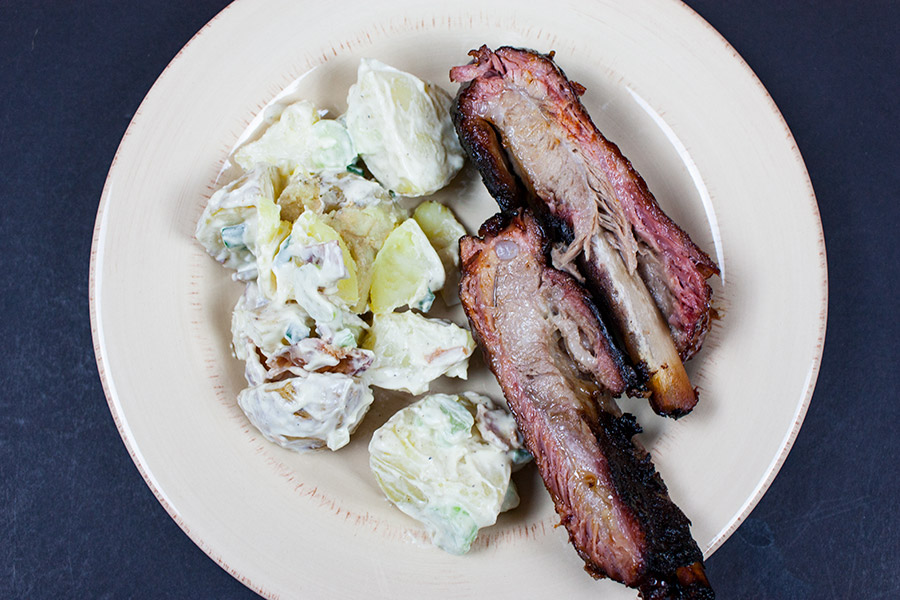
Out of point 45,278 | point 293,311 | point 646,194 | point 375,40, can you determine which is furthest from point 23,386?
point 646,194

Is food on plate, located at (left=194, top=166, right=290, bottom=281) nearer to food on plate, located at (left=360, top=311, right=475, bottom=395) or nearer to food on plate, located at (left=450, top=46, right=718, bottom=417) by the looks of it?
food on plate, located at (left=360, top=311, right=475, bottom=395)

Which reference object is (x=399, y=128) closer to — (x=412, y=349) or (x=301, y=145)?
(x=301, y=145)

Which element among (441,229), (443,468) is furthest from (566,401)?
(441,229)

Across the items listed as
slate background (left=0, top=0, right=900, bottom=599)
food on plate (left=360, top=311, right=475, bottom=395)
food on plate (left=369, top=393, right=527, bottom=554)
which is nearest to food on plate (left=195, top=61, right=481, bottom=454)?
food on plate (left=360, top=311, right=475, bottom=395)

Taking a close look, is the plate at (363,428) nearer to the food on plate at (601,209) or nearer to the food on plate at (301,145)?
the food on plate at (301,145)

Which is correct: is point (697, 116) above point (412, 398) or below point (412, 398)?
above

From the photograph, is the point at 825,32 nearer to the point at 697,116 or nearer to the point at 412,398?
the point at 697,116

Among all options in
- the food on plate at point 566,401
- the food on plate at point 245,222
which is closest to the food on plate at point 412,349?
the food on plate at point 566,401
